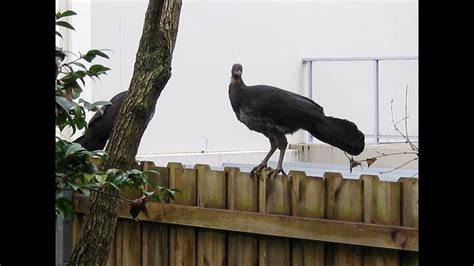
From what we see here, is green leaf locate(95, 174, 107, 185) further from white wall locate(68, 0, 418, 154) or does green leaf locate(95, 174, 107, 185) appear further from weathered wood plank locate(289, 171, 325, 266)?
white wall locate(68, 0, 418, 154)

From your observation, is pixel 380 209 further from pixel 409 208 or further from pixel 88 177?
pixel 88 177

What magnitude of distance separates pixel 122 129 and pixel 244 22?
4.43 metres

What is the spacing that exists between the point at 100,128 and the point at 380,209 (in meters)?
1.47

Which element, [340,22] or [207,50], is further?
[340,22]

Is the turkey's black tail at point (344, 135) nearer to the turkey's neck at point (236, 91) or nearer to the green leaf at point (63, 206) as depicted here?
the turkey's neck at point (236, 91)

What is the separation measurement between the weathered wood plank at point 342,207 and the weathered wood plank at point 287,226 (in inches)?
2.2

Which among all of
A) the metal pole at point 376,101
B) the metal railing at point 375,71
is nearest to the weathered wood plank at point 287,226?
the metal railing at point 375,71

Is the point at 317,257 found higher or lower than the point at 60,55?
lower

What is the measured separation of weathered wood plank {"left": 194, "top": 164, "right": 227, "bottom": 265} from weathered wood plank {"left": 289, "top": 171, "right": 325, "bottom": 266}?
0.34 m

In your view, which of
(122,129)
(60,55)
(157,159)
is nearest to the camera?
(60,55)
